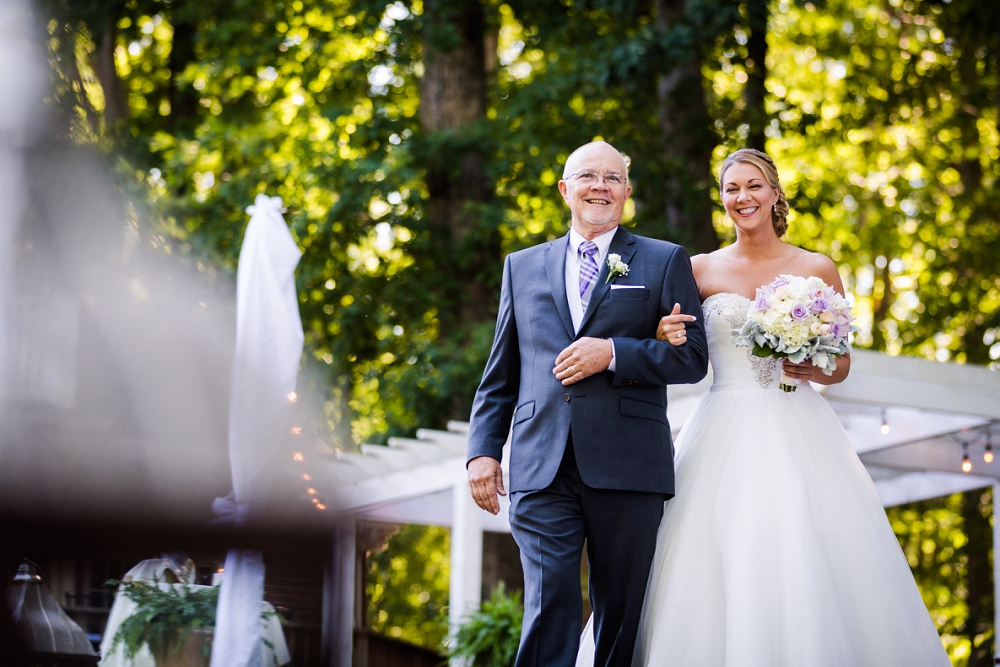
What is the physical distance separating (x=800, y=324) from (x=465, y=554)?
5.80m

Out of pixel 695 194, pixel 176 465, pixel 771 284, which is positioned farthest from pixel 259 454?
pixel 695 194

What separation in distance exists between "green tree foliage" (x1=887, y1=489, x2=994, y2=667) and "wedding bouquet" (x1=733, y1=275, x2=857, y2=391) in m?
9.72

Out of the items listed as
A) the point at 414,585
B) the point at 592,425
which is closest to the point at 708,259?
the point at 592,425

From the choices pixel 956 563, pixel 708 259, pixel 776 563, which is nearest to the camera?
pixel 776 563

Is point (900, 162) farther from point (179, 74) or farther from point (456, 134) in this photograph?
point (179, 74)

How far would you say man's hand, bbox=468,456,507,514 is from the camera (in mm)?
3500

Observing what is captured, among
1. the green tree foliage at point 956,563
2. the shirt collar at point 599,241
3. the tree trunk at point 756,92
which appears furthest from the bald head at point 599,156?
the green tree foliage at point 956,563

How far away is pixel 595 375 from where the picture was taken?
3.39 meters

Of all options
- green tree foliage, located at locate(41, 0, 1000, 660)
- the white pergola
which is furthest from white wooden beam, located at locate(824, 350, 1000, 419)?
green tree foliage, located at locate(41, 0, 1000, 660)

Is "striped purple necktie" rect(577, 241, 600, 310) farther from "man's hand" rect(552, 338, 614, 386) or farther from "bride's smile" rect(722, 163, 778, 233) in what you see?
"bride's smile" rect(722, 163, 778, 233)

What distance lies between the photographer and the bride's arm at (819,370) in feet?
12.4

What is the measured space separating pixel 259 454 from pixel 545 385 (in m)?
2.65

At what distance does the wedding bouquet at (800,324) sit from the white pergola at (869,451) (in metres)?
2.06

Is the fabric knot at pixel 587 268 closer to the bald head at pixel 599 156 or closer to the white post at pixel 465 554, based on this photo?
the bald head at pixel 599 156
